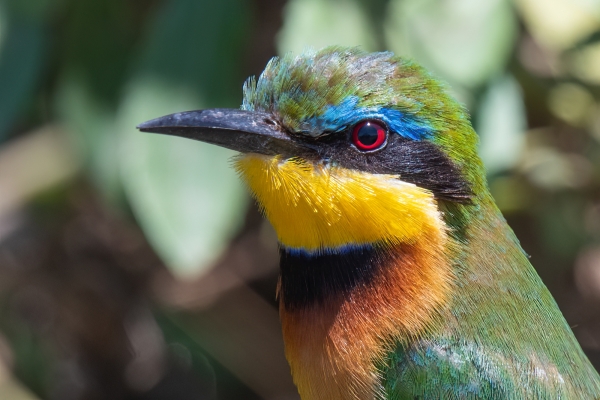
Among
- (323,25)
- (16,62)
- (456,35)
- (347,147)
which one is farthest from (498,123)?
(16,62)

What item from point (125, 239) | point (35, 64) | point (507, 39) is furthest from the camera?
point (125, 239)

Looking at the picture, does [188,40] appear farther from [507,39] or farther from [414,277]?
[414,277]

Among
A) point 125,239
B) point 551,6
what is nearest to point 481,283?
point 551,6

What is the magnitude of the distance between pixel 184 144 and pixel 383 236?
945 mm

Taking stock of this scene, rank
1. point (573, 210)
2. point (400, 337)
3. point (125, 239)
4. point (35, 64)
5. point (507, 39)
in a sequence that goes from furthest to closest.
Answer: point (125, 239) < point (573, 210) < point (35, 64) < point (507, 39) < point (400, 337)

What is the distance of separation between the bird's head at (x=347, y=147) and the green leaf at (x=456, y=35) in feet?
1.78

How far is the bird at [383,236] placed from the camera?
2.17 m

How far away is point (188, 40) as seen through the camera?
3016 mm

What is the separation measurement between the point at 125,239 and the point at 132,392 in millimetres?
836

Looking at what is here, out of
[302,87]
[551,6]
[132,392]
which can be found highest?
[551,6]

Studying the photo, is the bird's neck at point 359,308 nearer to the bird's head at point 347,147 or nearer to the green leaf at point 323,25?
the bird's head at point 347,147

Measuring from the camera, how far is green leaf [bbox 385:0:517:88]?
279cm

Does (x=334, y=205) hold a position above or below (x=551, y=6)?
below

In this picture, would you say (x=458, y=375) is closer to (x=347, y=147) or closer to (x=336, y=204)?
(x=336, y=204)
